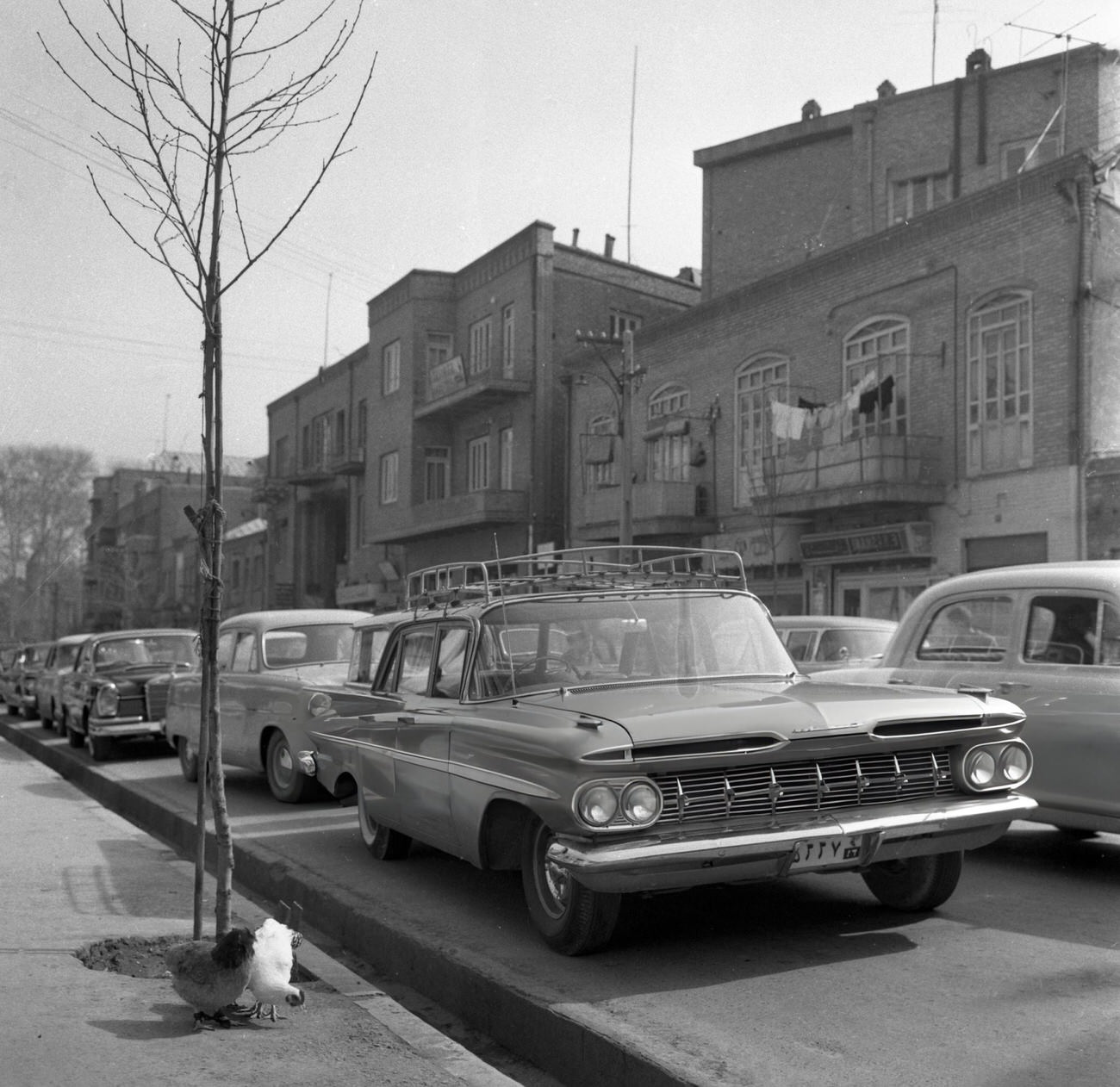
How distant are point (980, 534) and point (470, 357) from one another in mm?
20338

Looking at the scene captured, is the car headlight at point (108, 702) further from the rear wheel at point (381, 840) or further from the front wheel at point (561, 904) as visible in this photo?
the front wheel at point (561, 904)

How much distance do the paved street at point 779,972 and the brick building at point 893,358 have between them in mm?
13260

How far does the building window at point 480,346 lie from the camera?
1449 inches

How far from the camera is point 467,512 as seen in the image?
34344mm


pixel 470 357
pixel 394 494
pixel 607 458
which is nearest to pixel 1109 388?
pixel 607 458

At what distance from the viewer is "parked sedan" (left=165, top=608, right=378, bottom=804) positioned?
33.7 feet

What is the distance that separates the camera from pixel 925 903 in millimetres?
5641

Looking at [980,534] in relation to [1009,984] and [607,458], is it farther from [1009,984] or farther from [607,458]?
[1009,984]

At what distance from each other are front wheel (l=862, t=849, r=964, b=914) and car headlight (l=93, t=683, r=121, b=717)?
10.6m

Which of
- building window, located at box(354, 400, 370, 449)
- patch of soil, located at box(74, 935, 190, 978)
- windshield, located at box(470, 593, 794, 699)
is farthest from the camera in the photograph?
building window, located at box(354, 400, 370, 449)

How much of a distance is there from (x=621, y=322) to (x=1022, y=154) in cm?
1217

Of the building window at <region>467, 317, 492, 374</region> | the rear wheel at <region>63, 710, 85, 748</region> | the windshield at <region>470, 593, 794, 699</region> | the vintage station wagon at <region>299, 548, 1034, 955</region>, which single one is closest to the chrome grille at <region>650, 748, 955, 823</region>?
the vintage station wagon at <region>299, 548, 1034, 955</region>

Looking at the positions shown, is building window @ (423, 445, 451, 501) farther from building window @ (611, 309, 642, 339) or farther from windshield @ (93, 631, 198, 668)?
windshield @ (93, 631, 198, 668)

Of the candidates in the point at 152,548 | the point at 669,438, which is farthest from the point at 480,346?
the point at 152,548
